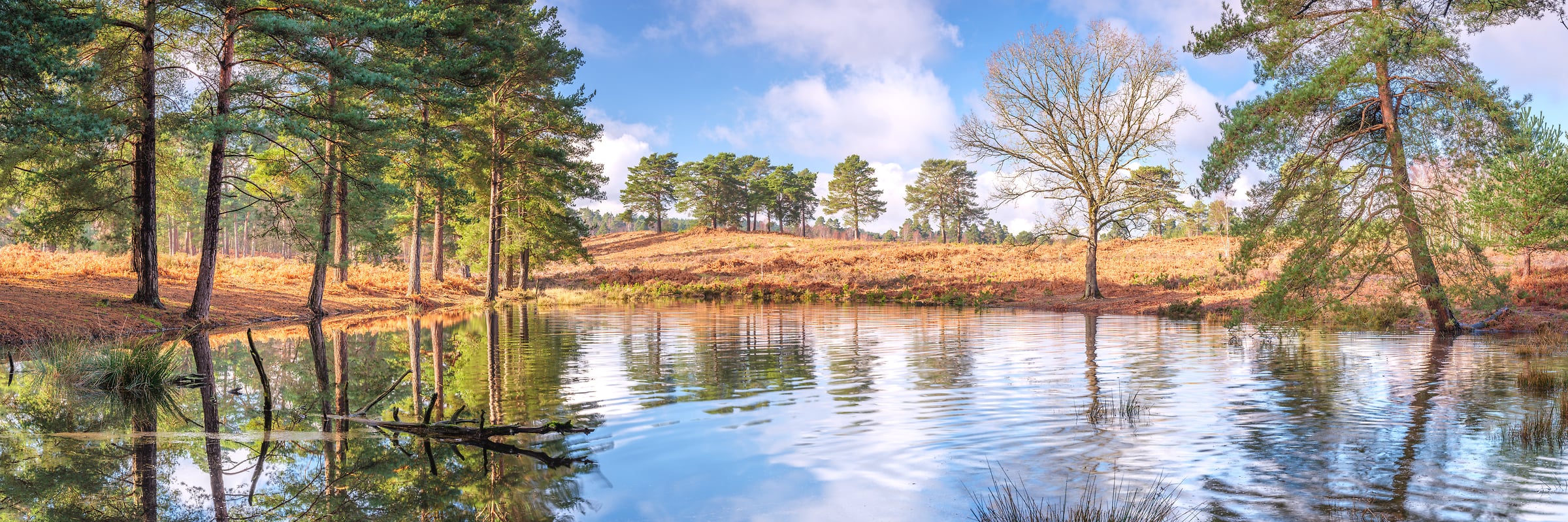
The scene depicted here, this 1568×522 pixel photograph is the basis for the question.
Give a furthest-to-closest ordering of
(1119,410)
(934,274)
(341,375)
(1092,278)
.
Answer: (934,274), (1092,278), (341,375), (1119,410)

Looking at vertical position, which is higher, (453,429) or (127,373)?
(127,373)

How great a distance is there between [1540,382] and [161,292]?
Answer: 2943cm

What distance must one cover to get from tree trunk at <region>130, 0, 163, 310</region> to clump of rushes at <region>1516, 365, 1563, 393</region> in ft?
79.9

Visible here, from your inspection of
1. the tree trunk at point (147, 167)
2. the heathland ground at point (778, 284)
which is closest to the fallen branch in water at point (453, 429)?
the heathland ground at point (778, 284)

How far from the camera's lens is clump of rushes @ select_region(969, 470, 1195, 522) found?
15.2 ft

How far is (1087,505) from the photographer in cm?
487

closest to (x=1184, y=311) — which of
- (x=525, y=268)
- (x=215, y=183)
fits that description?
(x=215, y=183)

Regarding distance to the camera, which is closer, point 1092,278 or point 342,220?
point 342,220

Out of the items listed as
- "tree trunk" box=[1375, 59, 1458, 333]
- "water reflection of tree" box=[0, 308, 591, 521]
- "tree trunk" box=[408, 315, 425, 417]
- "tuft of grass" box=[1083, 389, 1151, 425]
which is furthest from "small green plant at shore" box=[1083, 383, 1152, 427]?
"tree trunk" box=[1375, 59, 1458, 333]

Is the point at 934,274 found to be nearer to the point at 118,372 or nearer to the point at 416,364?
the point at 416,364

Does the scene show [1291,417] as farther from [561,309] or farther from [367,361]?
[561,309]

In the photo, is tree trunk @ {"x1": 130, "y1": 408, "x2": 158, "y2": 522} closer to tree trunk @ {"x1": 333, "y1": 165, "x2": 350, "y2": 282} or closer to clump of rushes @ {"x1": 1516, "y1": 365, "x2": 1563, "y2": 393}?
clump of rushes @ {"x1": 1516, "y1": 365, "x2": 1563, "y2": 393}

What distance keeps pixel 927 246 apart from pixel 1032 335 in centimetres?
4630

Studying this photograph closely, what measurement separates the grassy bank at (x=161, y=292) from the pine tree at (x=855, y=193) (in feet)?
204
